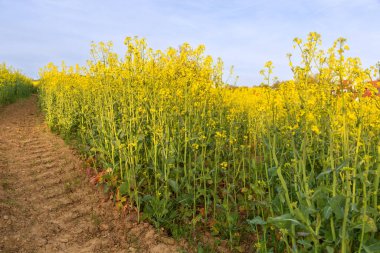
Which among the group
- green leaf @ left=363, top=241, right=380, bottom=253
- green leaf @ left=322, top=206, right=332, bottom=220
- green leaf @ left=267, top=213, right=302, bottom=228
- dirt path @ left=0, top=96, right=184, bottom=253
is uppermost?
green leaf @ left=322, top=206, right=332, bottom=220

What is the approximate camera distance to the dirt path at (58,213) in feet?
14.5

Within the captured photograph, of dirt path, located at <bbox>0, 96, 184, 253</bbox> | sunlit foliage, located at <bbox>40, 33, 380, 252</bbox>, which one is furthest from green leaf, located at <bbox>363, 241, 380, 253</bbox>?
dirt path, located at <bbox>0, 96, 184, 253</bbox>

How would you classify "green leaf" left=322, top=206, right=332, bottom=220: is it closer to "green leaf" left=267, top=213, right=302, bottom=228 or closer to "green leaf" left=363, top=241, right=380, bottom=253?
"green leaf" left=267, top=213, right=302, bottom=228

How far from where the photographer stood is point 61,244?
4500 mm

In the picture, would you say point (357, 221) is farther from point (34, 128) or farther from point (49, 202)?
point (34, 128)

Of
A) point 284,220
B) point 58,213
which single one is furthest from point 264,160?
point 58,213

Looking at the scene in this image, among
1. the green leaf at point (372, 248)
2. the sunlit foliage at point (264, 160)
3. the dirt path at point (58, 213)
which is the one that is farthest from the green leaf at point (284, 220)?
the dirt path at point (58, 213)

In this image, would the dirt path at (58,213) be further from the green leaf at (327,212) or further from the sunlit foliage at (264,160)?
the green leaf at (327,212)

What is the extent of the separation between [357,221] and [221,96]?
3.58 metres

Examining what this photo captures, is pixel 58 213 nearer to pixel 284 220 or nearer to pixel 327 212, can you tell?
pixel 284 220

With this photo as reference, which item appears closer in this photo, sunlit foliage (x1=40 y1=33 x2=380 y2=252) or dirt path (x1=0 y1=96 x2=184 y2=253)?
sunlit foliage (x1=40 y1=33 x2=380 y2=252)

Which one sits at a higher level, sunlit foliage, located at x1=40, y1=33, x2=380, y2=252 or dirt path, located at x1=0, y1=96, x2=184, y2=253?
sunlit foliage, located at x1=40, y1=33, x2=380, y2=252

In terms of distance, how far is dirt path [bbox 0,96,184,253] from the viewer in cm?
443

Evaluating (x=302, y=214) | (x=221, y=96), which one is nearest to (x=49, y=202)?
(x=221, y=96)
